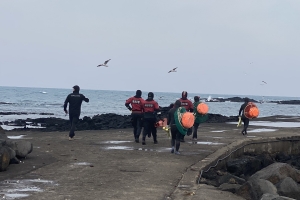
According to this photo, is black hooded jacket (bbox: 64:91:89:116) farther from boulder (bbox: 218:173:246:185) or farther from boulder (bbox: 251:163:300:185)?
boulder (bbox: 251:163:300:185)

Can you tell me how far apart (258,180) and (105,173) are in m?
3.12

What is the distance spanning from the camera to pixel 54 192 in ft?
28.5

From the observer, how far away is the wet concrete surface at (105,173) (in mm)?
8750

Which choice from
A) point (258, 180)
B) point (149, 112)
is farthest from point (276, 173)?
point (149, 112)

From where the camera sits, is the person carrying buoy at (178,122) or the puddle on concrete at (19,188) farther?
the person carrying buoy at (178,122)

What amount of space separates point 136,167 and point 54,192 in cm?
331

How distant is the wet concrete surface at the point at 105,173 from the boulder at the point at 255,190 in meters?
0.32

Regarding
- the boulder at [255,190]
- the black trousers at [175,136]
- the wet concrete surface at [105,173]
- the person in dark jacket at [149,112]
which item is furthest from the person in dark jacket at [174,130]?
the boulder at [255,190]

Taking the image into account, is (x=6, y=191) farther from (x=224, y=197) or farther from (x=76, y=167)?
(x=224, y=197)

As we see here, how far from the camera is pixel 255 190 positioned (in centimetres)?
937

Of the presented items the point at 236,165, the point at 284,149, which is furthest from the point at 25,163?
the point at 284,149

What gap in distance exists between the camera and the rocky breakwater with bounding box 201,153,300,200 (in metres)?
9.34

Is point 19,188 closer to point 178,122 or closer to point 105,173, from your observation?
point 105,173

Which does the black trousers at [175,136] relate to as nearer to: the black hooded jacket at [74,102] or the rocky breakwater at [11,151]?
the rocky breakwater at [11,151]
